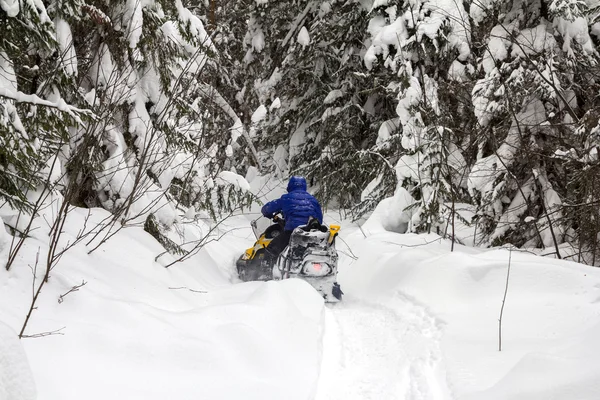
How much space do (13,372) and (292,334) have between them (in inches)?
98.3

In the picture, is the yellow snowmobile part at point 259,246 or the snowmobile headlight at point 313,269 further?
the yellow snowmobile part at point 259,246

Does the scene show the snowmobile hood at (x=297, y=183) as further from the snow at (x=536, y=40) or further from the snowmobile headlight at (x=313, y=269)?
the snow at (x=536, y=40)

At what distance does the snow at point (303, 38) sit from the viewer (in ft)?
40.5

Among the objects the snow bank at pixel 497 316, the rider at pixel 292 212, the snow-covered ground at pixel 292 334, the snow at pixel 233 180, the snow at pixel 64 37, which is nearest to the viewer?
the snow-covered ground at pixel 292 334

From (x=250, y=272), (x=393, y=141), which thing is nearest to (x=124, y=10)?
(x=250, y=272)

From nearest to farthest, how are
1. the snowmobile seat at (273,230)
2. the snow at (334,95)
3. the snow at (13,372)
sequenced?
the snow at (13,372) < the snowmobile seat at (273,230) < the snow at (334,95)

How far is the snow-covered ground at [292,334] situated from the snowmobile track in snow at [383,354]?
2 cm

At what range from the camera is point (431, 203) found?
8062 millimetres

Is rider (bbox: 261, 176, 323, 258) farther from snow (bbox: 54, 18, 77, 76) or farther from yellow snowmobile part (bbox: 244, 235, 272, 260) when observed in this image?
snow (bbox: 54, 18, 77, 76)

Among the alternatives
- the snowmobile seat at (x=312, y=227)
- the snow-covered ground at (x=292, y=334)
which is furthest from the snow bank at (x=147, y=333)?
the snowmobile seat at (x=312, y=227)

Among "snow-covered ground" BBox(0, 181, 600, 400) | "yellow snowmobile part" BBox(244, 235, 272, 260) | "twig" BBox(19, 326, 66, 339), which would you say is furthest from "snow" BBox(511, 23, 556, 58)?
"twig" BBox(19, 326, 66, 339)

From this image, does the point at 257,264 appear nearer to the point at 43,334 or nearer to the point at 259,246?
the point at 259,246

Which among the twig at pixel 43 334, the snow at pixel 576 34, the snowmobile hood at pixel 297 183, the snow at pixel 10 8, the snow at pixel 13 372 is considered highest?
the snow at pixel 576 34

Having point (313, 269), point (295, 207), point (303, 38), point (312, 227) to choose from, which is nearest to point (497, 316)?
point (313, 269)
